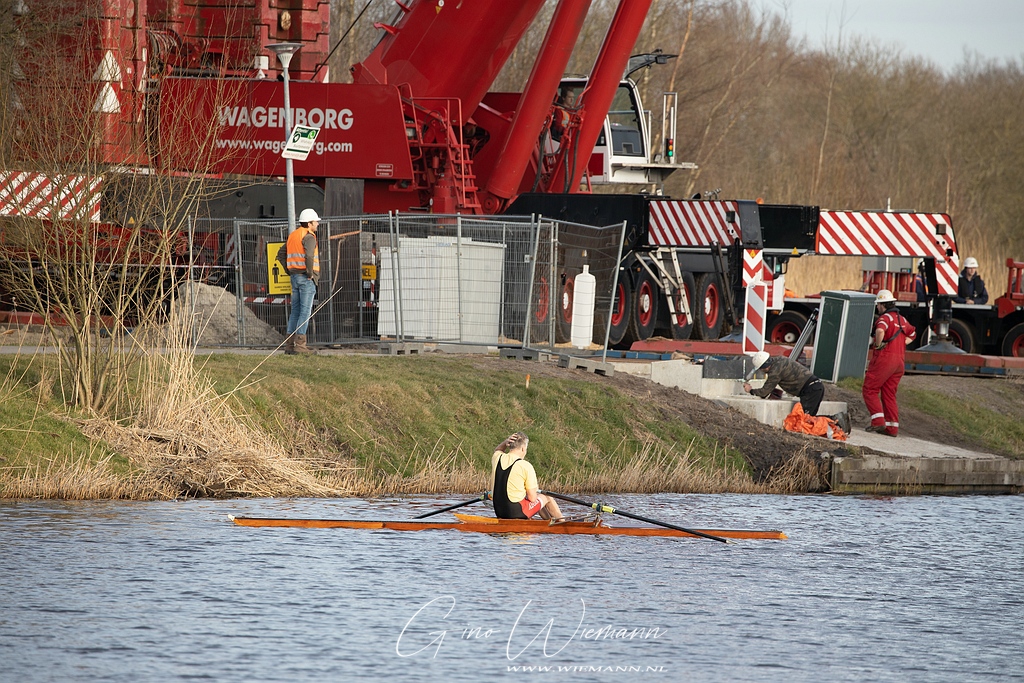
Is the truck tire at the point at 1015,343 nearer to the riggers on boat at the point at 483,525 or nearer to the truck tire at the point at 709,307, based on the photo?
the truck tire at the point at 709,307

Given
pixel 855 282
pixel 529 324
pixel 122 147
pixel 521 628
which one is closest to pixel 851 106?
pixel 855 282

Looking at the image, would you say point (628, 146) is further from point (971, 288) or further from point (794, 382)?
point (794, 382)

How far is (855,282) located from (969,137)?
16.1 metres

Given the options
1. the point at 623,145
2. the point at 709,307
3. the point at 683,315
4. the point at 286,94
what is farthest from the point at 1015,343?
the point at 286,94

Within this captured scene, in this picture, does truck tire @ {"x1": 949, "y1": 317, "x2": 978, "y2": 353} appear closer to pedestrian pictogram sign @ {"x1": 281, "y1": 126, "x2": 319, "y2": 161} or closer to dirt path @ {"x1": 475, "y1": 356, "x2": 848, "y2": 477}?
dirt path @ {"x1": 475, "y1": 356, "x2": 848, "y2": 477}

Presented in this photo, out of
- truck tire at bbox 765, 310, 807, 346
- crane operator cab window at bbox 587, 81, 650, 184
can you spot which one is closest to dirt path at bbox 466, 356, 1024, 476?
truck tire at bbox 765, 310, 807, 346

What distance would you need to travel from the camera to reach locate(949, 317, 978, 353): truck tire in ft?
87.5

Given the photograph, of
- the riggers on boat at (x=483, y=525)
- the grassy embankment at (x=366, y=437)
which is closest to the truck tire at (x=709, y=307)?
the grassy embankment at (x=366, y=437)

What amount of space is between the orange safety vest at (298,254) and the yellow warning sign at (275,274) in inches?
53.0

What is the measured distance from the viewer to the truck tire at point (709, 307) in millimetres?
25031

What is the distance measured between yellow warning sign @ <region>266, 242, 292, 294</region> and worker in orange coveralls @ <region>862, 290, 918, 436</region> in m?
7.28

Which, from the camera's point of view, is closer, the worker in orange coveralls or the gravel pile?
the worker in orange coveralls

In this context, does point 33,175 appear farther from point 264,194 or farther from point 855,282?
point 855,282

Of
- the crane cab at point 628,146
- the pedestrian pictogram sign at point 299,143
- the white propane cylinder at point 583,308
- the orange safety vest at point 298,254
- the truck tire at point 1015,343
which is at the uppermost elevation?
the crane cab at point 628,146
